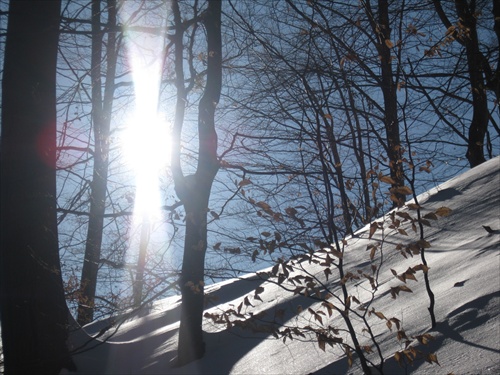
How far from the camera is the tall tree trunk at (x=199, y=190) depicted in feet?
12.7

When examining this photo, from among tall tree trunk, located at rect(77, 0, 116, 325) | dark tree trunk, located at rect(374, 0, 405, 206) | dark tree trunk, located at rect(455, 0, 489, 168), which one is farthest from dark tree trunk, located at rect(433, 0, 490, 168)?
tall tree trunk, located at rect(77, 0, 116, 325)

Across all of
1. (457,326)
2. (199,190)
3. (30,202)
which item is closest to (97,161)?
(30,202)

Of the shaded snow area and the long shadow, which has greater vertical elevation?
the shaded snow area

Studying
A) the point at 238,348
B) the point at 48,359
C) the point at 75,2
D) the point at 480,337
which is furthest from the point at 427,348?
the point at 75,2

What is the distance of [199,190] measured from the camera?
401 centimetres

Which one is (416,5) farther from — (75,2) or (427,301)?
(427,301)

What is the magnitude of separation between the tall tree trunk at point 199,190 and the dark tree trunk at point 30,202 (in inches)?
34.4

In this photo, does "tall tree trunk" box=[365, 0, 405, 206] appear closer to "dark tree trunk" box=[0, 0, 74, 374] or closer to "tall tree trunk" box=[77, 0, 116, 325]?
"dark tree trunk" box=[0, 0, 74, 374]

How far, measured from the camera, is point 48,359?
371 cm

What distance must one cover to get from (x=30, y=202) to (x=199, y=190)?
1207 millimetres

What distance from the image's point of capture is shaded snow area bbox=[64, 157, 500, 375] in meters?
2.52

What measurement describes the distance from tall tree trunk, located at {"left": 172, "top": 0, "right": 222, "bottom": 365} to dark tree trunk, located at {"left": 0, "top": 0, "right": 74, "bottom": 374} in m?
0.87

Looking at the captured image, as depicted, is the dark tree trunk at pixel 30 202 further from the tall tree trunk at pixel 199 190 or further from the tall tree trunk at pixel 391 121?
the tall tree trunk at pixel 391 121

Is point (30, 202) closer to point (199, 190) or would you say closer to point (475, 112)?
point (199, 190)
